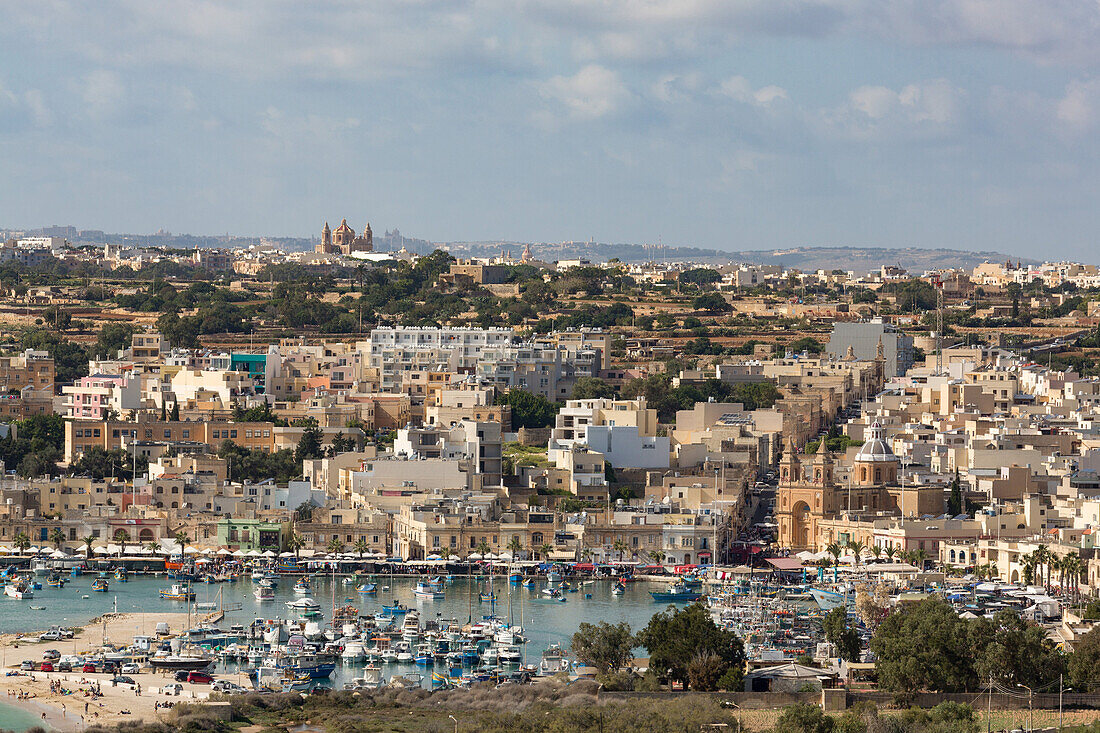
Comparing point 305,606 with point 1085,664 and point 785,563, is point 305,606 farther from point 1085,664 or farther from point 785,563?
point 1085,664

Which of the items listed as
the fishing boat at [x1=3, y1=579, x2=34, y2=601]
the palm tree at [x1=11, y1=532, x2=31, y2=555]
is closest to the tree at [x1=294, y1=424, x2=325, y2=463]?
the palm tree at [x1=11, y1=532, x2=31, y2=555]

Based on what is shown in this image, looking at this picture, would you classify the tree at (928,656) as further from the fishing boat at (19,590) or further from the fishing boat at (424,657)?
the fishing boat at (19,590)

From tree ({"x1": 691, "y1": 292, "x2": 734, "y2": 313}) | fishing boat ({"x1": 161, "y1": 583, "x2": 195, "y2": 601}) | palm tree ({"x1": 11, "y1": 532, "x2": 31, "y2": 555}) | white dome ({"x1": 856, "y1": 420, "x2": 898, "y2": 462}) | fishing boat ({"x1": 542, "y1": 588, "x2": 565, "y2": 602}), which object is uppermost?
tree ({"x1": 691, "y1": 292, "x2": 734, "y2": 313})

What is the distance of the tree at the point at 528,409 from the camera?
188ft

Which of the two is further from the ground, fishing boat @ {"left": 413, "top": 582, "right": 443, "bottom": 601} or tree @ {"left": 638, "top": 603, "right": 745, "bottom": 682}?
tree @ {"left": 638, "top": 603, "right": 745, "bottom": 682}

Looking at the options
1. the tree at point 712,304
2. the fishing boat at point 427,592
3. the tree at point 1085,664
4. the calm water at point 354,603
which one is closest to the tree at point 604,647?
the calm water at point 354,603

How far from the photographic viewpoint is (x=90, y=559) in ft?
145

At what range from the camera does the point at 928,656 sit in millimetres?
30016

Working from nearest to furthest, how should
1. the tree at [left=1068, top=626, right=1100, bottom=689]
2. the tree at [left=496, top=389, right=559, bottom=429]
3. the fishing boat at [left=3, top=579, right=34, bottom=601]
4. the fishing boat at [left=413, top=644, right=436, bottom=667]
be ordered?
the tree at [left=1068, top=626, right=1100, bottom=689] → the fishing boat at [left=413, top=644, right=436, bottom=667] → the fishing boat at [left=3, top=579, right=34, bottom=601] → the tree at [left=496, top=389, right=559, bottom=429]

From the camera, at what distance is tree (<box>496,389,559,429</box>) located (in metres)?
57.3

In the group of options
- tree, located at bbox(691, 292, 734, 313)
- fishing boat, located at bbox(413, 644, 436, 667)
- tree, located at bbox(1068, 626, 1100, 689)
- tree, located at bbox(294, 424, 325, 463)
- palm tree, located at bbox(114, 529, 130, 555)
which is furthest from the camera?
tree, located at bbox(691, 292, 734, 313)

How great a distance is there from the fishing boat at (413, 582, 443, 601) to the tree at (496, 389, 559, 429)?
1594cm

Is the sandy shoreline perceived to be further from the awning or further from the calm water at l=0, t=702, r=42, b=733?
Result: the awning

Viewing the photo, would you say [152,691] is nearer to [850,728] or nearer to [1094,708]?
[850,728]
